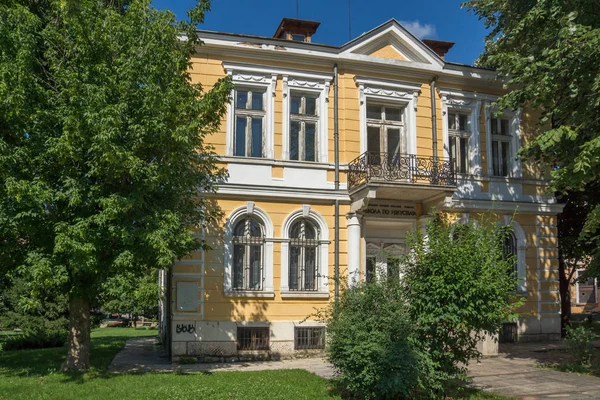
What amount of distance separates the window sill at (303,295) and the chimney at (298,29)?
25.0 feet

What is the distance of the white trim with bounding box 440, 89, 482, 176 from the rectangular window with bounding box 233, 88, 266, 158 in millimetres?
5430

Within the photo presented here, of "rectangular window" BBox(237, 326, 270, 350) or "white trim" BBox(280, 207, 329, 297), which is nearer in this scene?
"rectangular window" BBox(237, 326, 270, 350)

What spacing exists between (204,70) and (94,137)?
5.86 metres

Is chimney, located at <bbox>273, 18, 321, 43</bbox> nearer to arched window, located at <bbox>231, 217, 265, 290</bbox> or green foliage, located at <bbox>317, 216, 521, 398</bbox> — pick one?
arched window, located at <bbox>231, 217, 265, 290</bbox>

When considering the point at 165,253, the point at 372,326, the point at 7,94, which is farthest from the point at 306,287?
the point at 7,94

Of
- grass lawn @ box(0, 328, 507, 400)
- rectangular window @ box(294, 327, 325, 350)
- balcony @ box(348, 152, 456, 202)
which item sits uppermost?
balcony @ box(348, 152, 456, 202)

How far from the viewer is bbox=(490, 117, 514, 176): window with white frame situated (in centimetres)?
1800

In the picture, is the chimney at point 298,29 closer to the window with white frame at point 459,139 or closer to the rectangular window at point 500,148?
the window with white frame at point 459,139

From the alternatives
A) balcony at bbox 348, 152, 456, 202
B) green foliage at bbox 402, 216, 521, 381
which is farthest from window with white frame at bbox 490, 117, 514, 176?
green foliage at bbox 402, 216, 521, 381

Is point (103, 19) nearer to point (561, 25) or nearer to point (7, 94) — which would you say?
point (7, 94)

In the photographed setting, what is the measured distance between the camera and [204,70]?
15.6 meters

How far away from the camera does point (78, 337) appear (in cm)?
1212

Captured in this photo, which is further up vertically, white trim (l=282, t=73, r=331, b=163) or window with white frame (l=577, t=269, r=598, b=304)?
white trim (l=282, t=73, r=331, b=163)

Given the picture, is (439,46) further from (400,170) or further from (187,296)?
(187,296)
